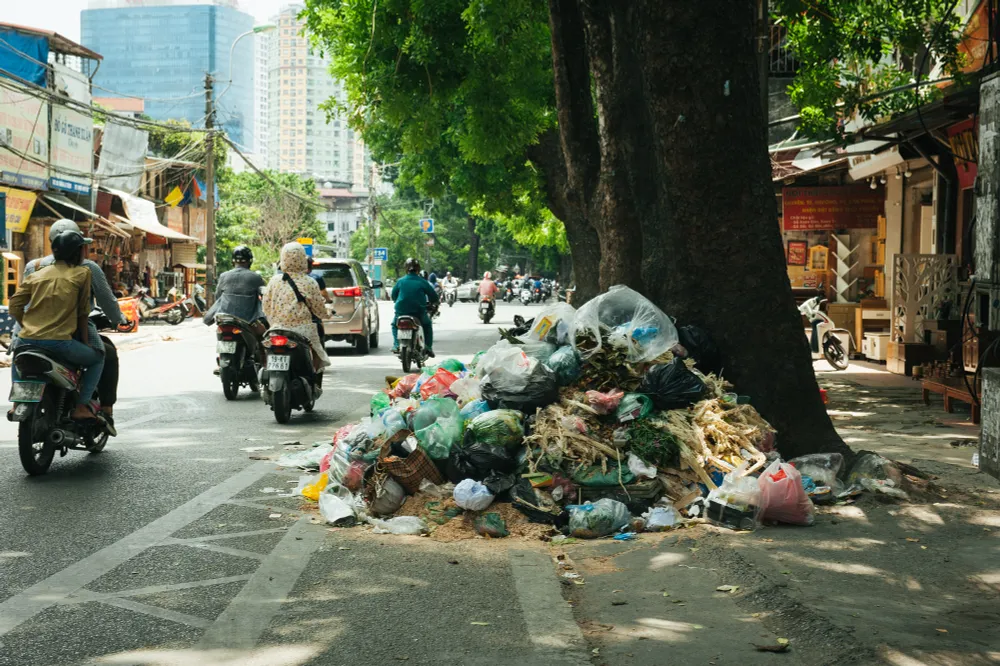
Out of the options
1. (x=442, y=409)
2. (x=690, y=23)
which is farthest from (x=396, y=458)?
(x=690, y=23)

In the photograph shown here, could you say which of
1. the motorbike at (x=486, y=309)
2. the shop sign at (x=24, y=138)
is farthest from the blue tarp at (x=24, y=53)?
the motorbike at (x=486, y=309)

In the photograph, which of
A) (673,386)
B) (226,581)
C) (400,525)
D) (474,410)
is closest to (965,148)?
(673,386)

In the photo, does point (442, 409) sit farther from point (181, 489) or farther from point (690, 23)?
point (690, 23)

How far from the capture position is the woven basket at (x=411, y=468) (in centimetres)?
704

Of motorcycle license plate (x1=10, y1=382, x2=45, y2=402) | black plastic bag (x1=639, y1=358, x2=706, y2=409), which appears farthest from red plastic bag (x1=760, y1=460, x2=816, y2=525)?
motorcycle license plate (x1=10, y1=382, x2=45, y2=402)

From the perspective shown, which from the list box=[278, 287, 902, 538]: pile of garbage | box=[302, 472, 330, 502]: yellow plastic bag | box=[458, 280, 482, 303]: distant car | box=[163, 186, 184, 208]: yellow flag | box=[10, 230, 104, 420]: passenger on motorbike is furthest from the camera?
box=[458, 280, 482, 303]: distant car

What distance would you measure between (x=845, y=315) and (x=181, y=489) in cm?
1678

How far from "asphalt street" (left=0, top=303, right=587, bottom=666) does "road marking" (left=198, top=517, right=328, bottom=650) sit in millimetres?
12

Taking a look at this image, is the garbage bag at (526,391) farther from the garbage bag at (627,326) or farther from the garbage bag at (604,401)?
the garbage bag at (627,326)

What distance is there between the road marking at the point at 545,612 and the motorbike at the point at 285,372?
5.41 meters

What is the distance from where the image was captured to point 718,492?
21.4 ft

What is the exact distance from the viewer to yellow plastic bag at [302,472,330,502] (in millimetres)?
7539

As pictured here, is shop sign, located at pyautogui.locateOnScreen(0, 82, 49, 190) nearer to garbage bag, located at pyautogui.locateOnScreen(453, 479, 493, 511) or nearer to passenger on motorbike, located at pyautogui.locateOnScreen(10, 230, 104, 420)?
passenger on motorbike, located at pyautogui.locateOnScreen(10, 230, 104, 420)

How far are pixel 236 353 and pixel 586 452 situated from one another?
6932 mm
